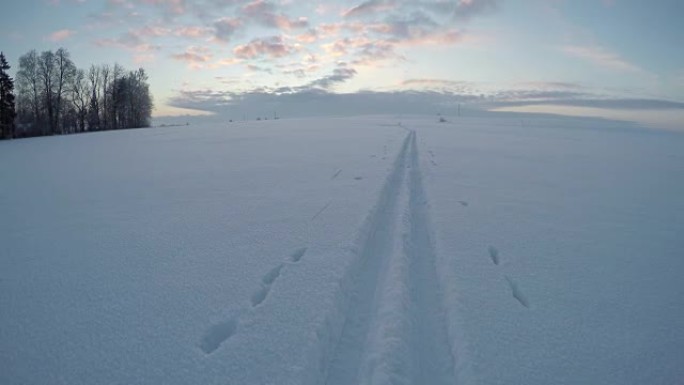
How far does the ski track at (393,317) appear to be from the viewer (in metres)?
2.56

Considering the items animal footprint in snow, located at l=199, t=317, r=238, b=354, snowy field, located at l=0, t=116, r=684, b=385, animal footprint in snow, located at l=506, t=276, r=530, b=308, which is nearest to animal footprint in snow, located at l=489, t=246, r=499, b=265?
snowy field, located at l=0, t=116, r=684, b=385

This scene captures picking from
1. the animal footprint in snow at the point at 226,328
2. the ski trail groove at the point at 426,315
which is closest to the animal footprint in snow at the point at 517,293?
the ski trail groove at the point at 426,315

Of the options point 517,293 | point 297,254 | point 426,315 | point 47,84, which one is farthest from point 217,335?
point 47,84

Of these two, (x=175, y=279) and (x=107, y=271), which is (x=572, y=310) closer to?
(x=175, y=279)

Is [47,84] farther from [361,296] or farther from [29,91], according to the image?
[361,296]

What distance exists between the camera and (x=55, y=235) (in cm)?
513

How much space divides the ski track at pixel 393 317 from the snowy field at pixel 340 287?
0.02 metres

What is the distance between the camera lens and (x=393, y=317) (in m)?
3.07

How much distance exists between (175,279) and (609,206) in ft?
25.2

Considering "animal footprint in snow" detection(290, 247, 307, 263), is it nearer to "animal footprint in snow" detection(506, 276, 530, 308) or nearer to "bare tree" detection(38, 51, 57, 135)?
"animal footprint in snow" detection(506, 276, 530, 308)

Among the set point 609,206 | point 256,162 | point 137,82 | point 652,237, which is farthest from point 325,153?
point 137,82

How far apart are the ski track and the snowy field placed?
0.05 ft

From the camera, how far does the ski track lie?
256 cm

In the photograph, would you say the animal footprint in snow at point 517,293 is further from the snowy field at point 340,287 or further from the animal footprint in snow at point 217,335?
the animal footprint in snow at point 217,335
